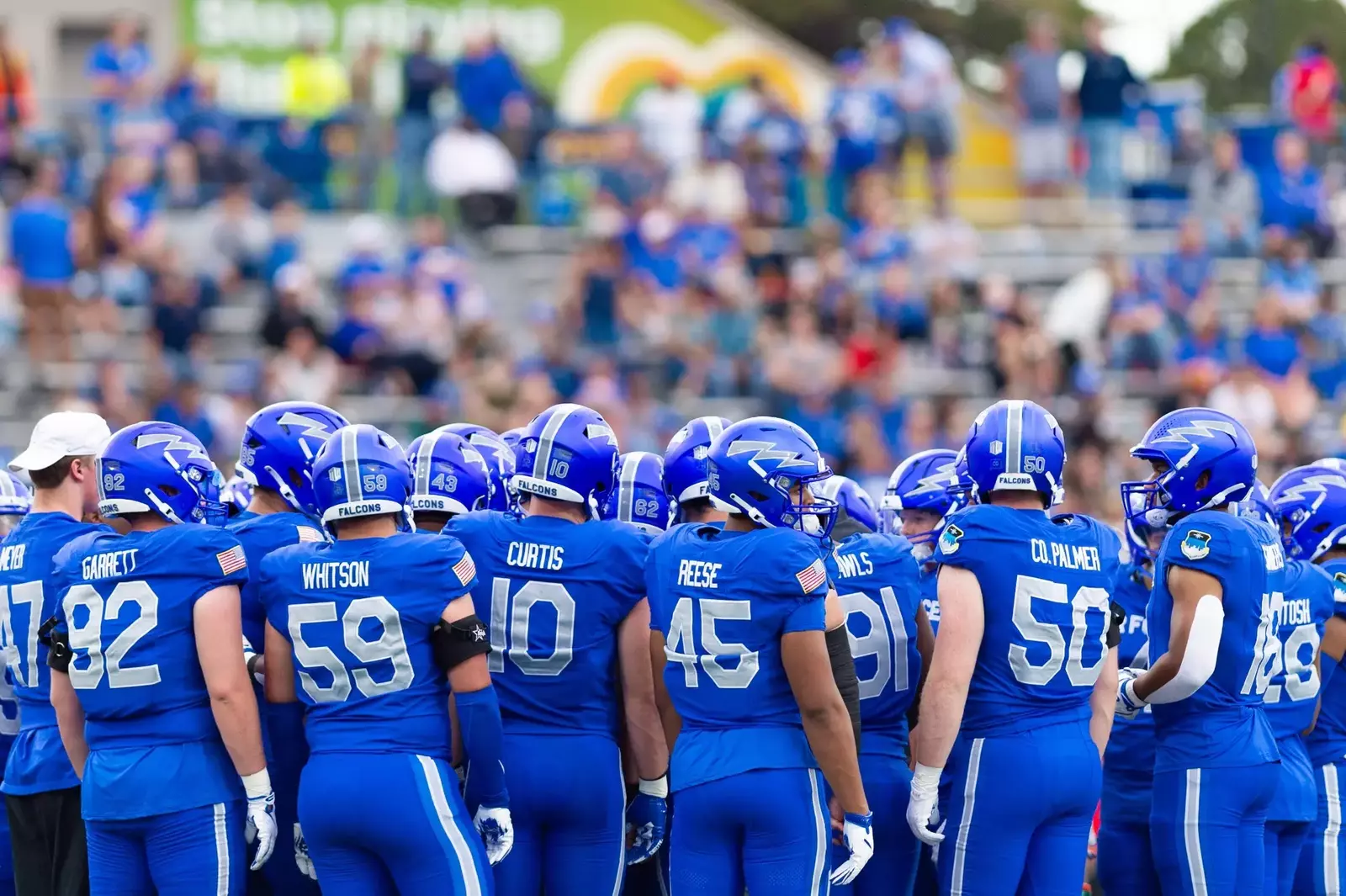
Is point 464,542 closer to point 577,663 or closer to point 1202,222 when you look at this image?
point 577,663

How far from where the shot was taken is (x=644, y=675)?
6422 millimetres

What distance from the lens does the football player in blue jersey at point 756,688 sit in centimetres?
585

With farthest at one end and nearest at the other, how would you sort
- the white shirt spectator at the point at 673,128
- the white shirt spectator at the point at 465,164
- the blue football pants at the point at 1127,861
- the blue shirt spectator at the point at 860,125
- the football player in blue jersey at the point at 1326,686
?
the white shirt spectator at the point at 673,128 → the blue shirt spectator at the point at 860,125 → the white shirt spectator at the point at 465,164 → the football player in blue jersey at the point at 1326,686 → the blue football pants at the point at 1127,861

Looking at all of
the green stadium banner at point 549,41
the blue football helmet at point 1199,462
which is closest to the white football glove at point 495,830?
the blue football helmet at point 1199,462

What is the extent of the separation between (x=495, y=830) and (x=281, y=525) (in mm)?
1295

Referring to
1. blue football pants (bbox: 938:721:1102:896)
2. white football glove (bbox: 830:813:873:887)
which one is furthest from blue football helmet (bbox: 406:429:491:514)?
blue football pants (bbox: 938:721:1102:896)

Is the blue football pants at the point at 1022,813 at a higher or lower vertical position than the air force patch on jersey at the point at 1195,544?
lower

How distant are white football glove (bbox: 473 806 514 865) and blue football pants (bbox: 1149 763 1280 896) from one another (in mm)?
2321

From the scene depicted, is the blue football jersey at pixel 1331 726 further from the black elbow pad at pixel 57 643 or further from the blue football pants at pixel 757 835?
the black elbow pad at pixel 57 643

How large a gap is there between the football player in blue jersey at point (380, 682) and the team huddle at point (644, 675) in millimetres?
11

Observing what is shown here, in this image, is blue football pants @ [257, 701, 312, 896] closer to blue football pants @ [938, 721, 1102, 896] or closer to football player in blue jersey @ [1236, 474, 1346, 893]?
blue football pants @ [938, 721, 1102, 896]

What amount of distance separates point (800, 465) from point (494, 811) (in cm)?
147

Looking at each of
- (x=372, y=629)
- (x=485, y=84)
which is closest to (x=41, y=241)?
(x=485, y=84)

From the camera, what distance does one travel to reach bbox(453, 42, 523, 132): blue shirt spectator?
18.8 meters
